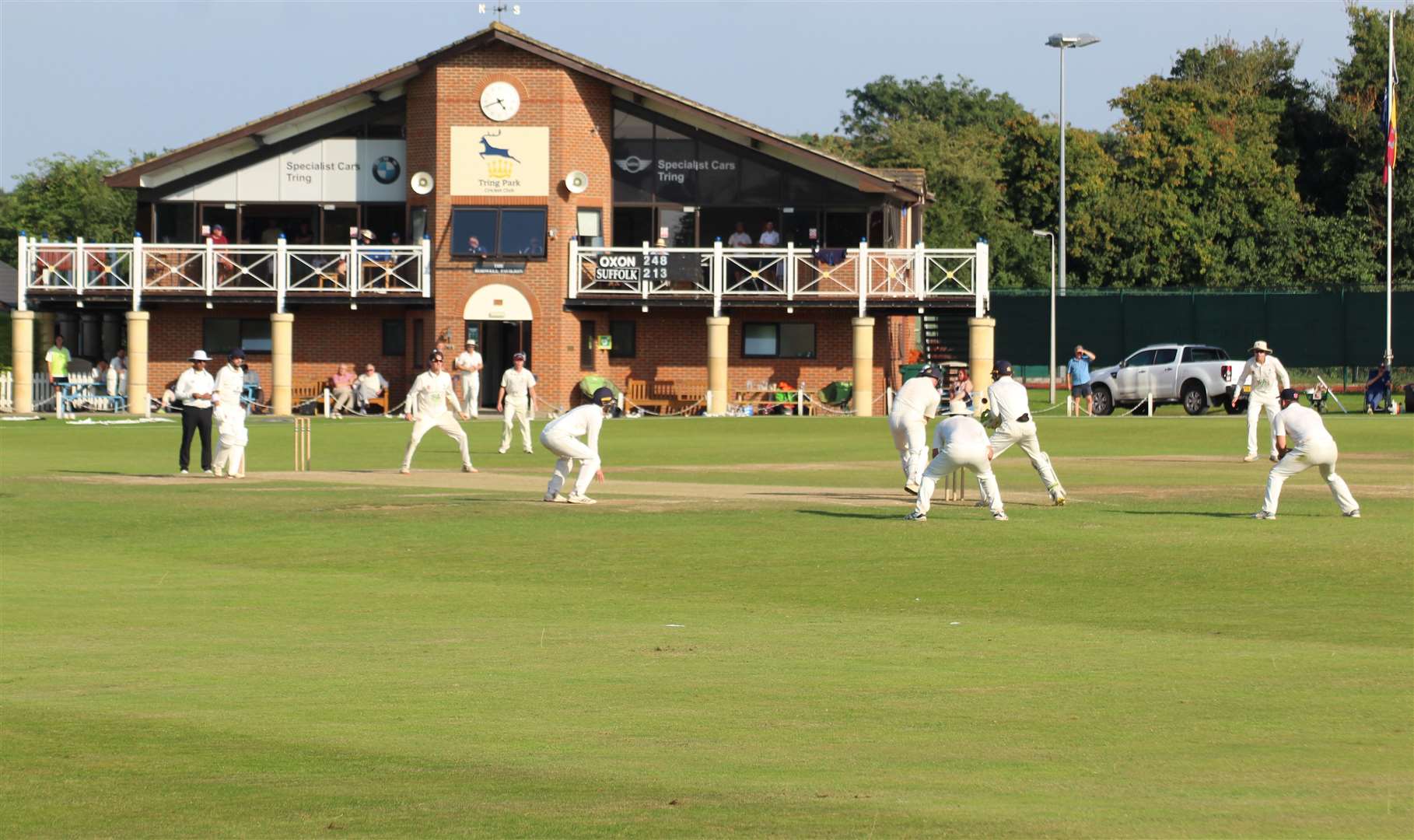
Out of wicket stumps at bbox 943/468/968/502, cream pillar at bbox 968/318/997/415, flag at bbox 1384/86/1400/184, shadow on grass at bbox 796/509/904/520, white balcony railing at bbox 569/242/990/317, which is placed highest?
flag at bbox 1384/86/1400/184

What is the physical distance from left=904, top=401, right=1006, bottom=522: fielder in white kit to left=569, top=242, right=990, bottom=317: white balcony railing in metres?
27.4

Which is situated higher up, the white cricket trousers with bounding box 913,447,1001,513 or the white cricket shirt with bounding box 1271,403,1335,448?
the white cricket shirt with bounding box 1271,403,1335,448

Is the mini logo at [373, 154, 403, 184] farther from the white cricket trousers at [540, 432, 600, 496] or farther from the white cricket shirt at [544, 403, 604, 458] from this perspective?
the white cricket shirt at [544, 403, 604, 458]

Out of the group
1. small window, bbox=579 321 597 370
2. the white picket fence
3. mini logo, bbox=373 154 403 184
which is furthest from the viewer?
mini logo, bbox=373 154 403 184

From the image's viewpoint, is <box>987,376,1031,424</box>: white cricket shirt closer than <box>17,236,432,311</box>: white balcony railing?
Yes

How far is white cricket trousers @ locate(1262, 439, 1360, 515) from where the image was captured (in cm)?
1956

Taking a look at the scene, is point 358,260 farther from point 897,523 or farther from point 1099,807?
point 1099,807

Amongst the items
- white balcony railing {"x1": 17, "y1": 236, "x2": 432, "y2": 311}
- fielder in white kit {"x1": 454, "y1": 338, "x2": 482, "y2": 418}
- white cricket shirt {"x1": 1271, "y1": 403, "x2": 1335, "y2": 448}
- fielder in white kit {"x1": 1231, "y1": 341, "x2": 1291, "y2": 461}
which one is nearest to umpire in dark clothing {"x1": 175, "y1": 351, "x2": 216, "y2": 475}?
fielder in white kit {"x1": 454, "y1": 338, "x2": 482, "y2": 418}

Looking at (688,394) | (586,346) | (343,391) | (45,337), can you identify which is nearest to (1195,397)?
(688,394)

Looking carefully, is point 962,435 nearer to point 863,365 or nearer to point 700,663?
point 700,663

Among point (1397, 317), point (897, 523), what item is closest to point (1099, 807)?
point (897, 523)

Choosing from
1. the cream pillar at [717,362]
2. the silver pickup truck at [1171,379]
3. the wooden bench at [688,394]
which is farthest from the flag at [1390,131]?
the wooden bench at [688,394]

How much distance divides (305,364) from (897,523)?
32.5 m

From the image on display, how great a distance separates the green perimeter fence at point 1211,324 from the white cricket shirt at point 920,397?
37408mm
